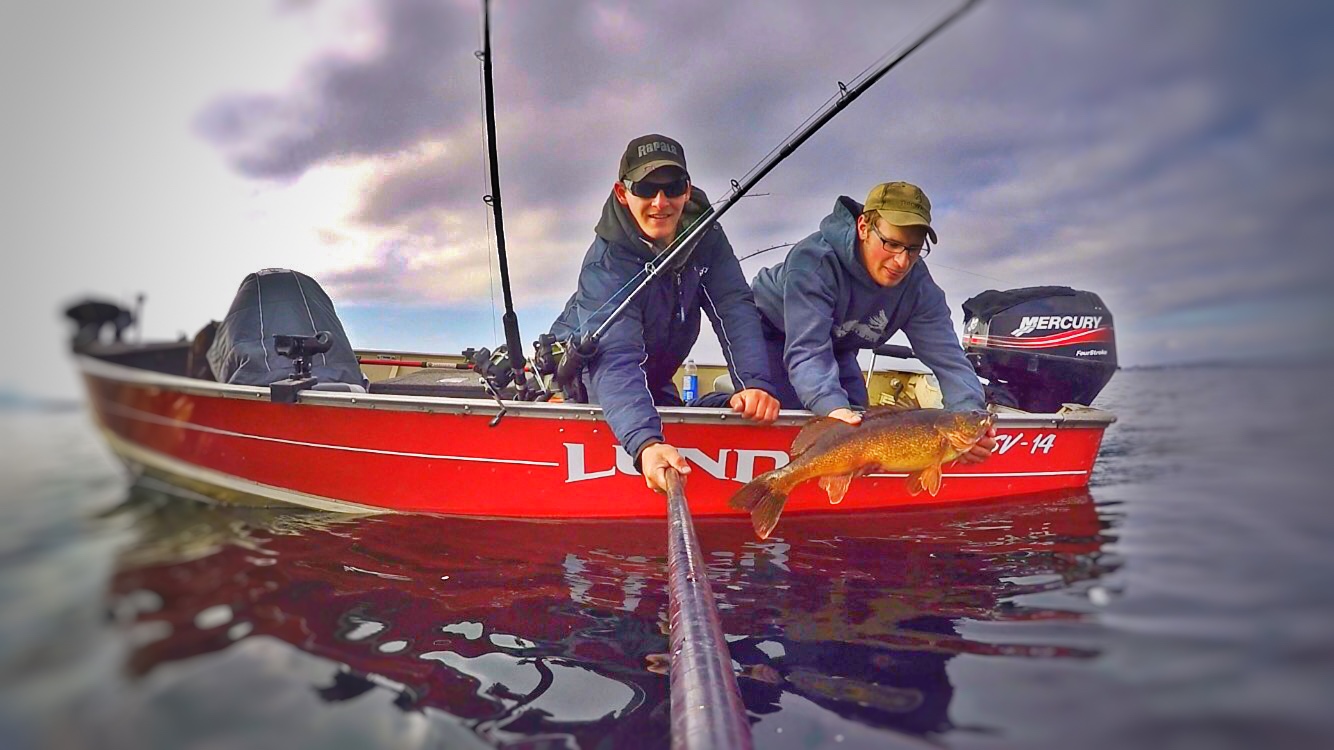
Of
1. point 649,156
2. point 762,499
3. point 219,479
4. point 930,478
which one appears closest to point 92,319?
point 219,479

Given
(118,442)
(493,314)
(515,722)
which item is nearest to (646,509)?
(493,314)

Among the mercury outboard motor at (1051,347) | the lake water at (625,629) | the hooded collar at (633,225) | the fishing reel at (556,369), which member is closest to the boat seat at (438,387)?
the fishing reel at (556,369)

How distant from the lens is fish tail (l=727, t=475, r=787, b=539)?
2.55 m

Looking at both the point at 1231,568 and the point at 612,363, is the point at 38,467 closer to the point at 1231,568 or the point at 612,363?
the point at 612,363

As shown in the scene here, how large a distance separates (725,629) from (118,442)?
1.81 metres

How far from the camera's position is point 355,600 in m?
2.22

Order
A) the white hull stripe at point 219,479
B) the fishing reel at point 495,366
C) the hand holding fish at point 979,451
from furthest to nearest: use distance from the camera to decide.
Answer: the fishing reel at point 495,366
the hand holding fish at point 979,451
the white hull stripe at point 219,479

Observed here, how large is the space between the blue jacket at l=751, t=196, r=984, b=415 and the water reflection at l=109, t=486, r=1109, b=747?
34.2 inches

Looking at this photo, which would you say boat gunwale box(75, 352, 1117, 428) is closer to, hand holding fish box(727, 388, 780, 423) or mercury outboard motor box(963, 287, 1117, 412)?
hand holding fish box(727, 388, 780, 423)

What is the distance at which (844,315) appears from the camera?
12.0 feet

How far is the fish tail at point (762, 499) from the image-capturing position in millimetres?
2551

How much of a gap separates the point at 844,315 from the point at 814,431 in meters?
0.97

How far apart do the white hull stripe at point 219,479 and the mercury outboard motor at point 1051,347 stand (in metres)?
4.83

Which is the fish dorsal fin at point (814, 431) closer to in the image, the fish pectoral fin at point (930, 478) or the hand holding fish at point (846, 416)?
the hand holding fish at point (846, 416)
